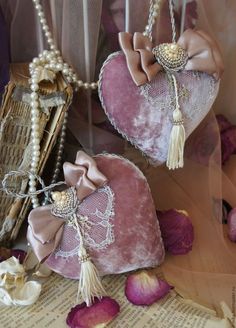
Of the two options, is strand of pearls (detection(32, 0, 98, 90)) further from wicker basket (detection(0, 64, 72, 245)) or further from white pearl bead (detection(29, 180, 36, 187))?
white pearl bead (detection(29, 180, 36, 187))

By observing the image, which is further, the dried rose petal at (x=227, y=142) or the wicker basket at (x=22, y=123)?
the dried rose petal at (x=227, y=142)

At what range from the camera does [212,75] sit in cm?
→ 55

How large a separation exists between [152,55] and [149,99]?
0.06m

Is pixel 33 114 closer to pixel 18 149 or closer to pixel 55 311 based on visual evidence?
pixel 18 149

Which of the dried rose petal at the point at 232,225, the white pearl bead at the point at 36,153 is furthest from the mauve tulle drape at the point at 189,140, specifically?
the white pearl bead at the point at 36,153

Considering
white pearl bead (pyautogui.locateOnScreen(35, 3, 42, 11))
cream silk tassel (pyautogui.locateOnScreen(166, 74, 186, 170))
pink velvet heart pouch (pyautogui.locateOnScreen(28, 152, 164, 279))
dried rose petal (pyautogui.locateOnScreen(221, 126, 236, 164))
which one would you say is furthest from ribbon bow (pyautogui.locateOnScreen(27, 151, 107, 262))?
dried rose petal (pyautogui.locateOnScreen(221, 126, 236, 164))

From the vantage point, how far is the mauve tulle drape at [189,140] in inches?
22.5

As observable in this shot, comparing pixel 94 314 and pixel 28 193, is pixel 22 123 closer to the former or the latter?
pixel 28 193

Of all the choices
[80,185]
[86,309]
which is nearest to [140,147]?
[80,185]

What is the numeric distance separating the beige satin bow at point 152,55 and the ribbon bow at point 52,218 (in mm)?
128

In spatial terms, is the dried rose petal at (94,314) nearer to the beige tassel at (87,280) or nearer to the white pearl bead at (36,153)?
the beige tassel at (87,280)

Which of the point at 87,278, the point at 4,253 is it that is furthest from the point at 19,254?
the point at 87,278

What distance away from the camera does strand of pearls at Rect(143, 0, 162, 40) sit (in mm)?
563

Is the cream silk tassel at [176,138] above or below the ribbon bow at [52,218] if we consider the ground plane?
above
